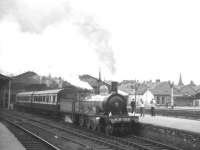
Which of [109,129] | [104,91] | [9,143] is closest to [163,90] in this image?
[104,91]

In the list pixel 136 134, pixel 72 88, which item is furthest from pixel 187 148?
pixel 72 88

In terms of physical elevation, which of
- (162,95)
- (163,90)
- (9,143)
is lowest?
(9,143)

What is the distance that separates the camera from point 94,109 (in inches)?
805

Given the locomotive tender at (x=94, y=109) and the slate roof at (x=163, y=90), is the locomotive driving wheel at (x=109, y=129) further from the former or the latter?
the slate roof at (x=163, y=90)

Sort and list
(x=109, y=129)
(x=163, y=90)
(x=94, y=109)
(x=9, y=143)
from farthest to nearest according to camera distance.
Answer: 1. (x=163, y=90)
2. (x=94, y=109)
3. (x=109, y=129)
4. (x=9, y=143)

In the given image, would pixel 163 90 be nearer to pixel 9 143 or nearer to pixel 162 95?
pixel 162 95

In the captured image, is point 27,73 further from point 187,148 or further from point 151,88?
point 187,148

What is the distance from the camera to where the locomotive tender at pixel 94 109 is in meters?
19.1

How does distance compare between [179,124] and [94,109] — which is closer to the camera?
[179,124]

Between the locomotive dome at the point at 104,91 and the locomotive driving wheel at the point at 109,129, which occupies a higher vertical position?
the locomotive dome at the point at 104,91

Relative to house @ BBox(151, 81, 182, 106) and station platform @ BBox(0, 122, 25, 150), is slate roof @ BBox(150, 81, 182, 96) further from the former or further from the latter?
station platform @ BBox(0, 122, 25, 150)

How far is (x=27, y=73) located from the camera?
69.6 metres

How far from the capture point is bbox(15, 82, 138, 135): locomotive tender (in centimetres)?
1905

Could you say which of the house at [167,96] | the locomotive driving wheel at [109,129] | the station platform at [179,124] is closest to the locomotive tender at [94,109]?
the locomotive driving wheel at [109,129]
